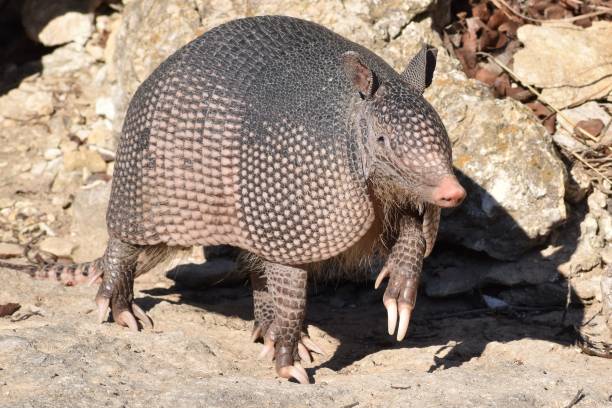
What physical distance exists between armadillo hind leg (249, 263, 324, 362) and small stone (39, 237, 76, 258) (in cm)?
Result: 237

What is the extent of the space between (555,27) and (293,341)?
14.9ft

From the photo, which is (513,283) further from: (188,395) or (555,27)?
(188,395)

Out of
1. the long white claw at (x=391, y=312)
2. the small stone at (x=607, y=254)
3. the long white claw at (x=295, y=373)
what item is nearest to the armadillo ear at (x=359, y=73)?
the long white claw at (x=391, y=312)

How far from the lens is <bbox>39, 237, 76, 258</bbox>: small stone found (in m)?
8.87

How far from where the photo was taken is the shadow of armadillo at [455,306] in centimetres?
727

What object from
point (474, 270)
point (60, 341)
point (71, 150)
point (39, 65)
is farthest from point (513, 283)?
point (39, 65)

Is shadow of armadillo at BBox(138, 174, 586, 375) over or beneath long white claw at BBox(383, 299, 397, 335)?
beneath

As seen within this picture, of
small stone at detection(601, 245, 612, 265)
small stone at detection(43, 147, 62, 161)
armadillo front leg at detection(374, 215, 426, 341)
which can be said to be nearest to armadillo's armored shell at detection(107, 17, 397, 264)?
armadillo front leg at detection(374, 215, 426, 341)

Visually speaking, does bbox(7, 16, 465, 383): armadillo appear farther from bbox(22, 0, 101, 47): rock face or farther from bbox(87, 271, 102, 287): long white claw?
bbox(22, 0, 101, 47): rock face

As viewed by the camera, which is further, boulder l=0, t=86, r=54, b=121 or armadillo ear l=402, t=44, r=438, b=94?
boulder l=0, t=86, r=54, b=121

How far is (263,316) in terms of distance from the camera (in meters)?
7.24

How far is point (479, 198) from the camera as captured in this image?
783cm

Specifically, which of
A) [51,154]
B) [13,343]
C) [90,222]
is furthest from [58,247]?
[13,343]

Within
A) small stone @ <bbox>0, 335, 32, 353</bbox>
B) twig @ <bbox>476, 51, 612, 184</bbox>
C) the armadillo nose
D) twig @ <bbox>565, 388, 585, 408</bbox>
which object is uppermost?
the armadillo nose
